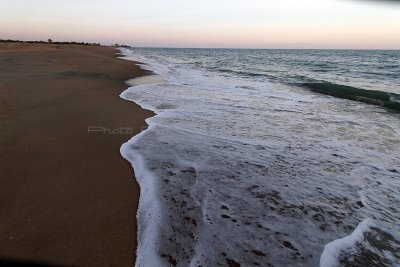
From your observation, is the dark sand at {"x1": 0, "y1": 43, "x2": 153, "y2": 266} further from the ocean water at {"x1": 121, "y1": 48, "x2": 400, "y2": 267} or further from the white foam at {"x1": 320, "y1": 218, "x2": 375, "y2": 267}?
the white foam at {"x1": 320, "y1": 218, "x2": 375, "y2": 267}

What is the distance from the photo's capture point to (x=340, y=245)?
285 cm

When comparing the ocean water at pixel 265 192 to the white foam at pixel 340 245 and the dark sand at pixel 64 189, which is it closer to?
the white foam at pixel 340 245

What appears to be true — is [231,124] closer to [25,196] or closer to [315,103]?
[25,196]

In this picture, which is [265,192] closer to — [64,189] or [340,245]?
[340,245]

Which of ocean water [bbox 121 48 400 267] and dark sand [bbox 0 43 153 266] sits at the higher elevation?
dark sand [bbox 0 43 153 266]

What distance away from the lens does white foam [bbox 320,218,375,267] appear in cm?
263

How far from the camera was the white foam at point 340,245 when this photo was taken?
2631mm

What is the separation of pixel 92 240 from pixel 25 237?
56 cm

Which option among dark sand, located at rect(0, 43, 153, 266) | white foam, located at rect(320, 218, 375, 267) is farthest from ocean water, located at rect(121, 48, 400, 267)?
dark sand, located at rect(0, 43, 153, 266)

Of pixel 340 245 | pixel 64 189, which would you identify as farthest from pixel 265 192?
pixel 64 189

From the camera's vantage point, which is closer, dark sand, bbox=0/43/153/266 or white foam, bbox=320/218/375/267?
dark sand, bbox=0/43/153/266

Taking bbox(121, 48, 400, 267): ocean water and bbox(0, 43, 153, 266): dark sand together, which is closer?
bbox(0, 43, 153, 266): dark sand

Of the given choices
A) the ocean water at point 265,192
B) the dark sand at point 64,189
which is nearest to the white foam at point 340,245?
the ocean water at point 265,192

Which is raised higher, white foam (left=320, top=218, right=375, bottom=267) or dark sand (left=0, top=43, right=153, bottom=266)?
dark sand (left=0, top=43, right=153, bottom=266)
